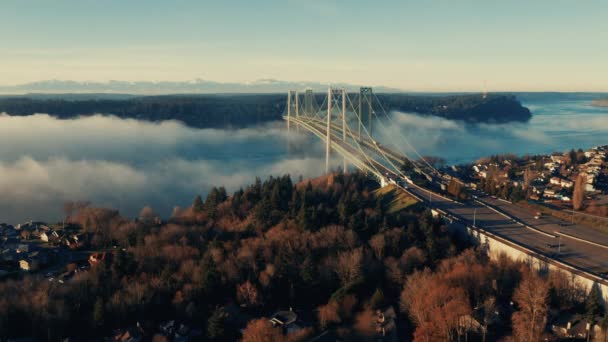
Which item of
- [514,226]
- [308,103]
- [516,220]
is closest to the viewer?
[514,226]

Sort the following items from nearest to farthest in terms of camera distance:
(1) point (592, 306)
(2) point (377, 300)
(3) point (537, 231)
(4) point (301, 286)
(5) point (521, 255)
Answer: (1) point (592, 306) < (2) point (377, 300) < (4) point (301, 286) < (5) point (521, 255) < (3) point (537, 231)

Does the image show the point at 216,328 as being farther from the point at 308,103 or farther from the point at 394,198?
the point at 308,103

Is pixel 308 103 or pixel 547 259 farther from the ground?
pixel 308 103

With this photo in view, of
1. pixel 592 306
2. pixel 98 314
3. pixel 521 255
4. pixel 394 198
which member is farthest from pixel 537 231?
pixel 98 314

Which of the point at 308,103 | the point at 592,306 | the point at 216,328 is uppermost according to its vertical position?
the point at 308,103

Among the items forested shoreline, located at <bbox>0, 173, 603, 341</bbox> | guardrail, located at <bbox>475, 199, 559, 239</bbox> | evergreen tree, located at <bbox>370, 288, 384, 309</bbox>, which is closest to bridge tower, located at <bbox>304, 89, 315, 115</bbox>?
guardrail, located at <bbox>475, 199, 559, 239</bbox>

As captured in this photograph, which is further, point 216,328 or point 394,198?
point 394,198

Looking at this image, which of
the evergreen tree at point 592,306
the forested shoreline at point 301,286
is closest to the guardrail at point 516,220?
the forested shoreline at point 301,286

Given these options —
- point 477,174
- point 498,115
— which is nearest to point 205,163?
point 477,174

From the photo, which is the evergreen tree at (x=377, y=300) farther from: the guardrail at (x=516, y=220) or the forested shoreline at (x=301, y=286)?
the guardrail at (x=516, y=220)

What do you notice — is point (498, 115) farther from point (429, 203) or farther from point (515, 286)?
point (515, 286)

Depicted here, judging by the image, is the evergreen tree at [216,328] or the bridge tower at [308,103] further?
the bridge tower at [308,103]
